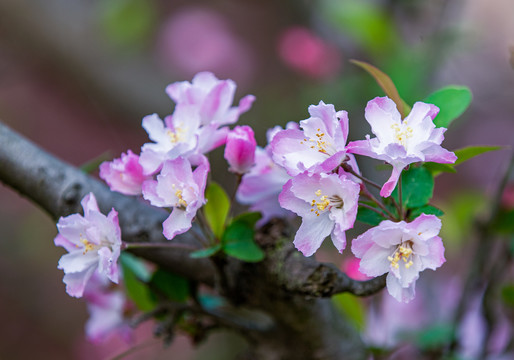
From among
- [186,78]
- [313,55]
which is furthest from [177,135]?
[186,78]

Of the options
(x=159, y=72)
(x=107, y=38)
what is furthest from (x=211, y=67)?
(x=107, y=38)

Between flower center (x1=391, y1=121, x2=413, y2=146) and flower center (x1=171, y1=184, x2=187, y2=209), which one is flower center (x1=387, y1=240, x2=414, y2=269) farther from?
flower center (x1=171, y1=184, x2=187, y2=209)

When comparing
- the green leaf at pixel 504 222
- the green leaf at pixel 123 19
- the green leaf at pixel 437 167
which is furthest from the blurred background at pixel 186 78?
the green leaf at pixel 437 167

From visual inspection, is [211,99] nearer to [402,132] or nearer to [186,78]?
[402,132]

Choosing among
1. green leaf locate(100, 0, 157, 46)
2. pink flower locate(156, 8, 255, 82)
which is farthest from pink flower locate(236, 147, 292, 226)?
pink flower locate(156, 8, 255, 82)

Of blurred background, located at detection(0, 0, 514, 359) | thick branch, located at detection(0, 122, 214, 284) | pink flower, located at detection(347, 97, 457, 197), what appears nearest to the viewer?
pink flower, located at detection(347, 97, 457, 197)
